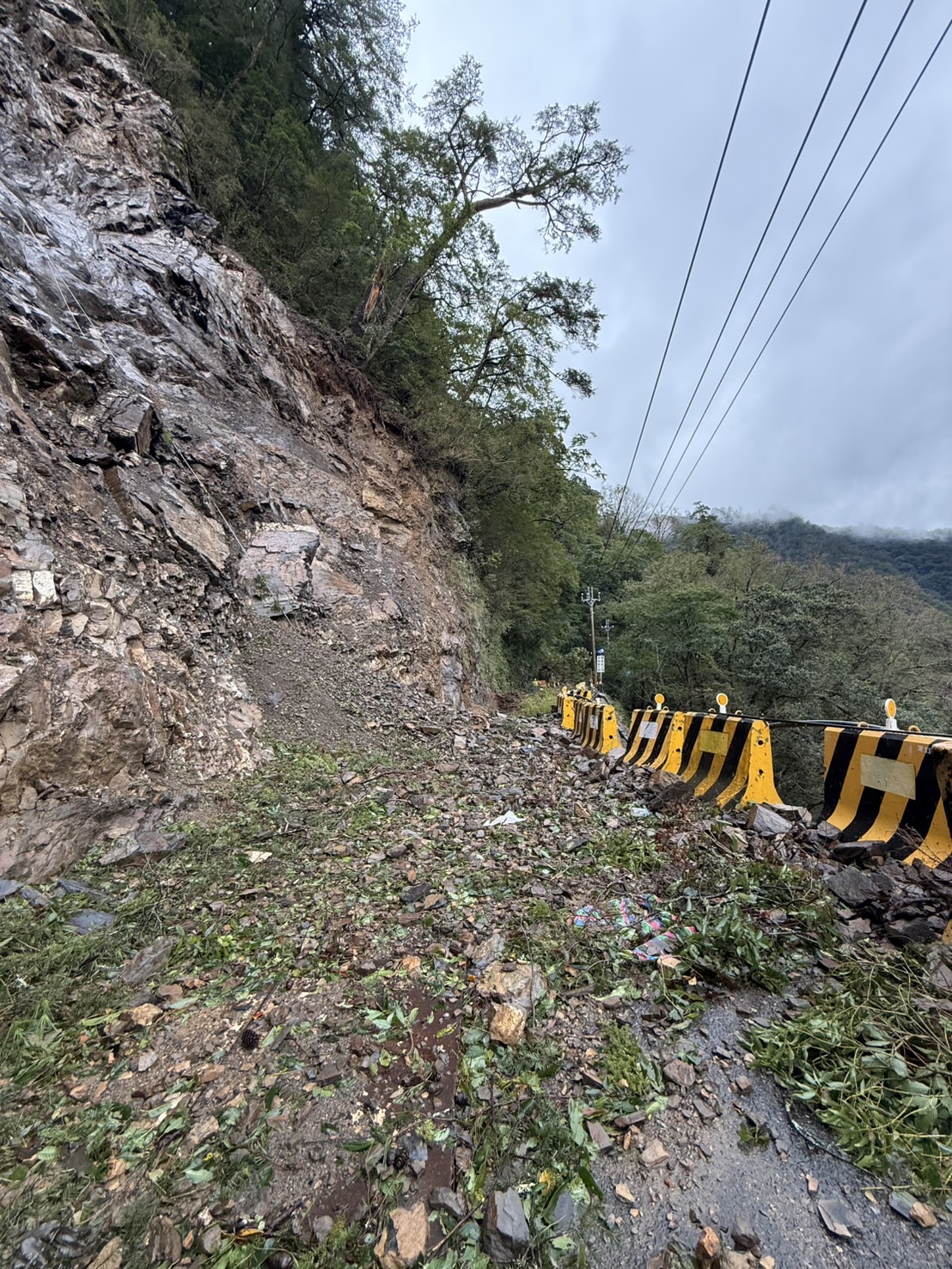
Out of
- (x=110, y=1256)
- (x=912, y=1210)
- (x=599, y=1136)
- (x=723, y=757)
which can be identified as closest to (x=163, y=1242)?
→ (x=110, y=1256)

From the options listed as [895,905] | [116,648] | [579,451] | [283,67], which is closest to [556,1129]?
[895,905]

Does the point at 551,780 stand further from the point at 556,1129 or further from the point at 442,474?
the point at 442,474

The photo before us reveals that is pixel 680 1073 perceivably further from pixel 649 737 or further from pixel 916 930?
pixel 649 737

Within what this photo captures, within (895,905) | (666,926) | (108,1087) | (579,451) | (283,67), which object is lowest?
(108,1087)

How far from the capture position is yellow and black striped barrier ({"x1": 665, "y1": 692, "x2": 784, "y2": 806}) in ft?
11.4

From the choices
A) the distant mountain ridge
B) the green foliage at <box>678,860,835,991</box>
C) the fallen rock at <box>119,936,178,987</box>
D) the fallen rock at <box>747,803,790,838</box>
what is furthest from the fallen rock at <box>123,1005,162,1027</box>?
the distant mountain ridge

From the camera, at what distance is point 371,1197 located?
127 centimetres

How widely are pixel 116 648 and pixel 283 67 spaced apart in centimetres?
1597

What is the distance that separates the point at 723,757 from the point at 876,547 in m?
78.5

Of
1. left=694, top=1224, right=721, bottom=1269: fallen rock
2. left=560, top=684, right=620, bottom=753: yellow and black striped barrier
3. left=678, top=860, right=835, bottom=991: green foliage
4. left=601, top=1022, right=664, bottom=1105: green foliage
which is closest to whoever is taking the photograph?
left=694, top=1224, right=721, bottom=1269: fallen rock

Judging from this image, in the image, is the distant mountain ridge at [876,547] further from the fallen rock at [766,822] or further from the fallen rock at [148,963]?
the fallen rock at [148,963]

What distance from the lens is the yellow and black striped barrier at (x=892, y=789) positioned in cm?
237

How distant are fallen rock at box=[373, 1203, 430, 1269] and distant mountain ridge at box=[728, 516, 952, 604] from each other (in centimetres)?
5461

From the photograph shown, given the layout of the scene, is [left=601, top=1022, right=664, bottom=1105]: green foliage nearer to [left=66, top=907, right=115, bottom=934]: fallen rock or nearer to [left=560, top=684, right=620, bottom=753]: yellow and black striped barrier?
[left=66, top=907, right=115, bottom=934]: fallen rock
